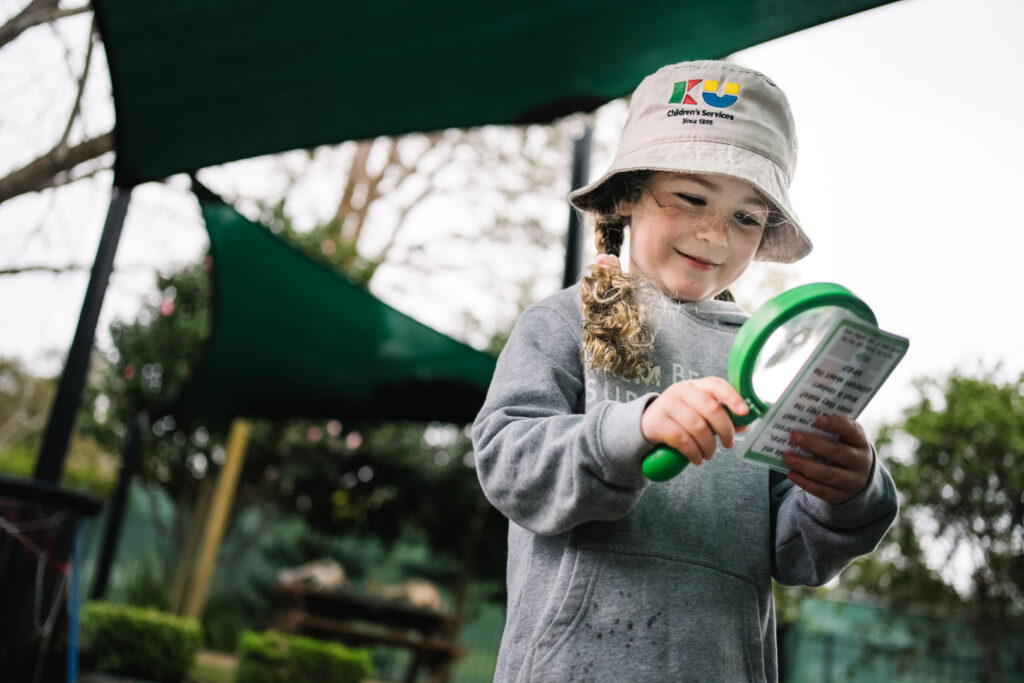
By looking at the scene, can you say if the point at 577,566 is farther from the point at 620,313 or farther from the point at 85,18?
the point at 85,18

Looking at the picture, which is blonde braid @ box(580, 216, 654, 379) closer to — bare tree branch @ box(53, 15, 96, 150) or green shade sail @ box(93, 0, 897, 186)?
green shade sail @ box(93, 0, 897, 186)

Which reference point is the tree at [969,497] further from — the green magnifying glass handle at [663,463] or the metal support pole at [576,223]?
the green magnifying glass handle at [663,463]

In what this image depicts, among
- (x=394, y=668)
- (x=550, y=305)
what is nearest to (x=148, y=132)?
(x=550, y=305)

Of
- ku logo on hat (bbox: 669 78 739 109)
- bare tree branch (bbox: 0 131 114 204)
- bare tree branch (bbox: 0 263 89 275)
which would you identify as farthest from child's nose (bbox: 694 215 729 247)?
bare tree branch (bbox: 0 263 89 275)

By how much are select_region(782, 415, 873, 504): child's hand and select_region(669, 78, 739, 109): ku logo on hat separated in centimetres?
41

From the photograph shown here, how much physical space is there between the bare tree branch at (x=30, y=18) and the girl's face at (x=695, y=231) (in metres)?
2.53

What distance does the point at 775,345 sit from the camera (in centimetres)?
76

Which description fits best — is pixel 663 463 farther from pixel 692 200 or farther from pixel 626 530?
pixel 692 200

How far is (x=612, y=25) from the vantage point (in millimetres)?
2012

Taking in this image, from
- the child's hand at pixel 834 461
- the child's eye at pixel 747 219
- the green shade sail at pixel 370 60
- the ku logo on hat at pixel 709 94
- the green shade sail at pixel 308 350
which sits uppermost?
the green shade sail at pixel 370 60

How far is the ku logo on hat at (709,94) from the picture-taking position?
1.02 metres

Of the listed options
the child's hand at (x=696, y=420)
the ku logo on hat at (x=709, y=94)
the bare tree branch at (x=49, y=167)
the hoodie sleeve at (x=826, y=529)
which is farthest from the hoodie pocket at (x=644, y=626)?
the bare tree branch at (x=49, y=167)

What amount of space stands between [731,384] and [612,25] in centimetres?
148

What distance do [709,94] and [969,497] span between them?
200 inches
